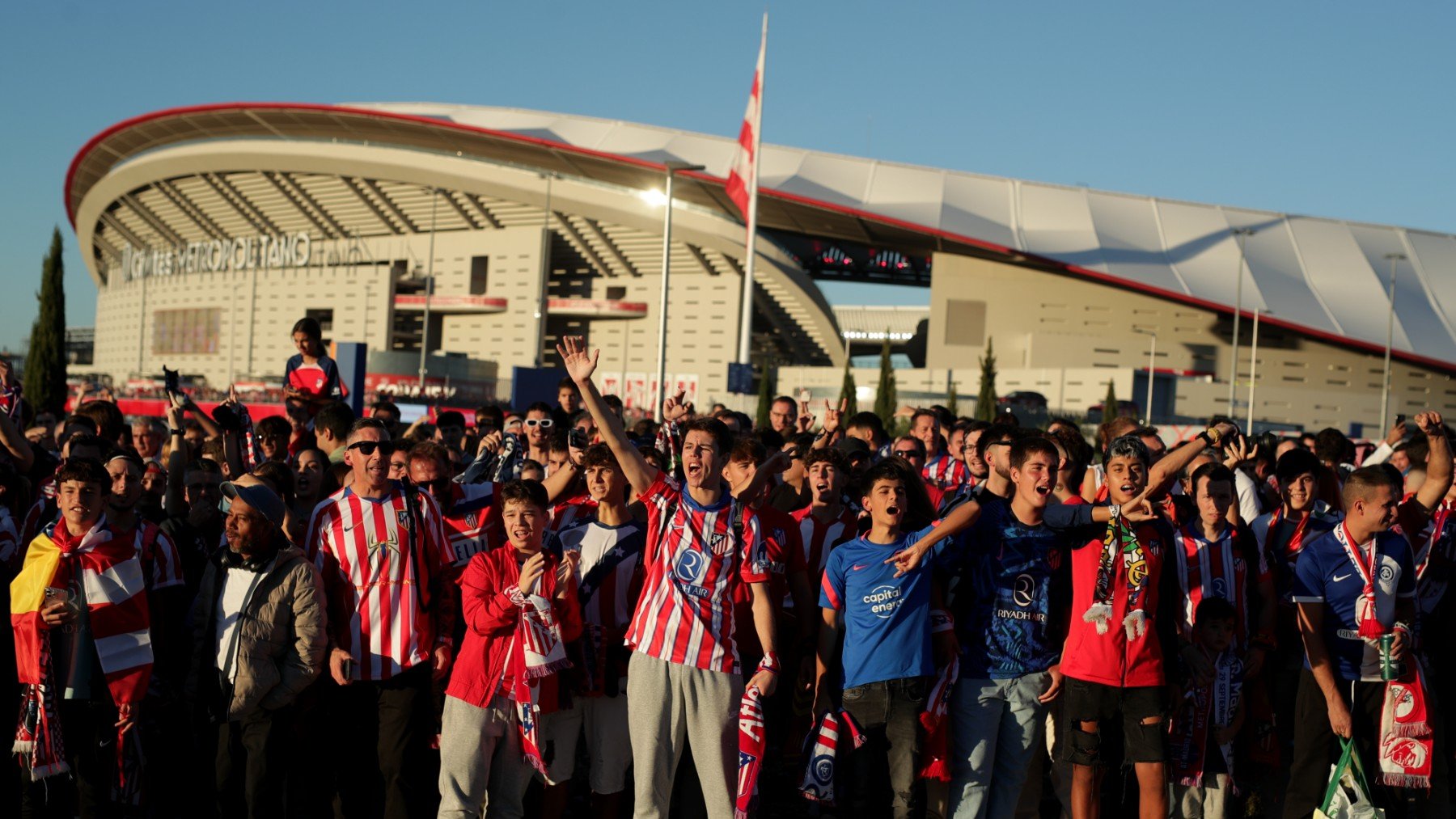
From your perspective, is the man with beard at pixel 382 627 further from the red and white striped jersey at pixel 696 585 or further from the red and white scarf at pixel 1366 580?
the red and white scarf at pixel 1366 580

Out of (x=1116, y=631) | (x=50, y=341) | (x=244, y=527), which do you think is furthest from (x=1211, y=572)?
(x=50, y=341)

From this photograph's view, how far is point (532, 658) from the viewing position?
14.7 feet

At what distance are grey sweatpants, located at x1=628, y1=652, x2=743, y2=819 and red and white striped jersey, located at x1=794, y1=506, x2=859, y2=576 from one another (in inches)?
45.9

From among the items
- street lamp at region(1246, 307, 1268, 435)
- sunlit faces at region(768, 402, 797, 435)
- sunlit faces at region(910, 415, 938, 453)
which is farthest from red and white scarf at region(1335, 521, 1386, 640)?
street lamp at region(1246, 307, 1268, 435)

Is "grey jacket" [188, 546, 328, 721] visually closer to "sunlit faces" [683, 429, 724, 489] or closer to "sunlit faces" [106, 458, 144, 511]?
"sunlit faces" [106, 458, 144, 511]

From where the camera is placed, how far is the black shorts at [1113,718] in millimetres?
4730

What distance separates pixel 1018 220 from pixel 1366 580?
42.7 meters

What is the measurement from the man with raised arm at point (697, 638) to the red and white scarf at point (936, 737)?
2.09ft

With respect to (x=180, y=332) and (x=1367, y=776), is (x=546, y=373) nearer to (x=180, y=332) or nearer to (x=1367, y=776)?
(x=1367, y=776)

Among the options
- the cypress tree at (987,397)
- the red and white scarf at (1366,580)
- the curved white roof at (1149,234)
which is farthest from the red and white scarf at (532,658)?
the curved white roof at (1149,234)

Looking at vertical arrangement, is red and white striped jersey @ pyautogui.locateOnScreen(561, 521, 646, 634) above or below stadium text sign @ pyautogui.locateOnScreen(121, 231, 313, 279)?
below

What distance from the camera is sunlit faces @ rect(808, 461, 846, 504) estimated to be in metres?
5.58

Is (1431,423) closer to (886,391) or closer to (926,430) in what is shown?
(926,430)

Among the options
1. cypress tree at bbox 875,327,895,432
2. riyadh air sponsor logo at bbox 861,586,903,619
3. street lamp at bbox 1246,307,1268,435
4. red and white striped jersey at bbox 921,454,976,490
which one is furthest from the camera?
street lamp at bbox 1246,307,1268,435
